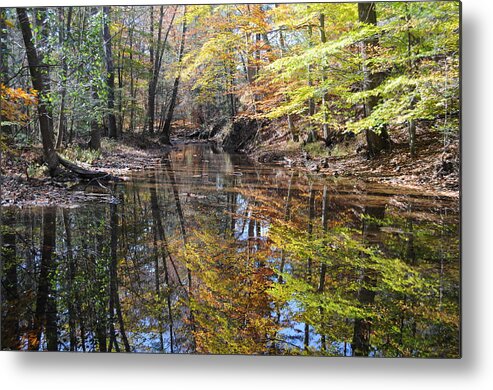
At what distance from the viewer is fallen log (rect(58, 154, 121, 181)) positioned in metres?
3.52

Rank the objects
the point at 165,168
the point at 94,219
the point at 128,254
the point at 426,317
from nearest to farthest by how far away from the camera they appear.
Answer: the point at 426,317 < the point at 128,254 < the point at 94,219 < the point at 165,168

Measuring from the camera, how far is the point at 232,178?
12.3ft

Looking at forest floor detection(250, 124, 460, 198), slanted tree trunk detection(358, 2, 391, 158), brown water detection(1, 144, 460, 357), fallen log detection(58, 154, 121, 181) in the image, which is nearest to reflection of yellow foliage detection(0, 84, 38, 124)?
fallen log detection(58, 154, 121, 181)

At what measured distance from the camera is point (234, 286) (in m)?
2.69

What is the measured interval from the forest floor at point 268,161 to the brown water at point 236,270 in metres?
0.11

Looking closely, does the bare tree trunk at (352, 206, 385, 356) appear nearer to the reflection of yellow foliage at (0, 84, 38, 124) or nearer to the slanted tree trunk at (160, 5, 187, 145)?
the slanted tree trunk at (160, 5, 187, 145)

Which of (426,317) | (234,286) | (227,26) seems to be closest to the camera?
(426,317)

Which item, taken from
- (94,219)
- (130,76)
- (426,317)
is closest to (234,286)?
(426,317)

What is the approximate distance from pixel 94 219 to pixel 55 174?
54 cm

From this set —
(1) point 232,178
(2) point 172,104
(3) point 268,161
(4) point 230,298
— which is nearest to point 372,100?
(3) point 268,161

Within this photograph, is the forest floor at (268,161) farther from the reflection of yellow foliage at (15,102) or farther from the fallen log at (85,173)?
the reflection of yellow foliage at (15,102)

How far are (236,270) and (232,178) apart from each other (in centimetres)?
115

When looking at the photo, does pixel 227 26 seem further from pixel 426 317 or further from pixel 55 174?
pixel 426 317

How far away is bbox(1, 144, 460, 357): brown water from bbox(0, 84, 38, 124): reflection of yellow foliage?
699mm
